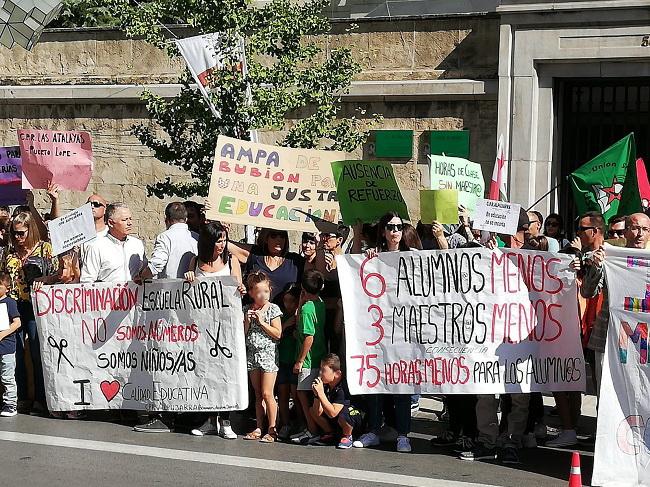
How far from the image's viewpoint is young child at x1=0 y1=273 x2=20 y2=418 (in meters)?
9.85

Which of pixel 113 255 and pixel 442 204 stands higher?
pixel 442 204

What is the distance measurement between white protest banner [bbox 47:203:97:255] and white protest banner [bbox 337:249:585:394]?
211 cm

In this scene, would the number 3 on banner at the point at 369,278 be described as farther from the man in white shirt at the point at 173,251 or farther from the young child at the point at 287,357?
the man in white shirt at the point at 173,251

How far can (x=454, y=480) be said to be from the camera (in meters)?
7.78

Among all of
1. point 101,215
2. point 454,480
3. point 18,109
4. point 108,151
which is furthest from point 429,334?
point 18,109

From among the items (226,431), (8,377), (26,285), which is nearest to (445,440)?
(226,431)

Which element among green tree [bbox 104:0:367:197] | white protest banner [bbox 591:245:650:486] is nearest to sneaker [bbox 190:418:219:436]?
white protest banner [bbox 591:245:650:486]

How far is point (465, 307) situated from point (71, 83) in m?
9.82

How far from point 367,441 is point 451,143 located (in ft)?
21.9

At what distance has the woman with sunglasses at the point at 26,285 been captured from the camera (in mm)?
10211

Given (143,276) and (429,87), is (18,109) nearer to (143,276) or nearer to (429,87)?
(429,87)

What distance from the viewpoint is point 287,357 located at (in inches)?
362

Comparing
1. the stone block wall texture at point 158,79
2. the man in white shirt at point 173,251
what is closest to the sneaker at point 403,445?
the man in white shirt at point 173,251

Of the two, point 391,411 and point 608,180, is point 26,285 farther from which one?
point 608,180
